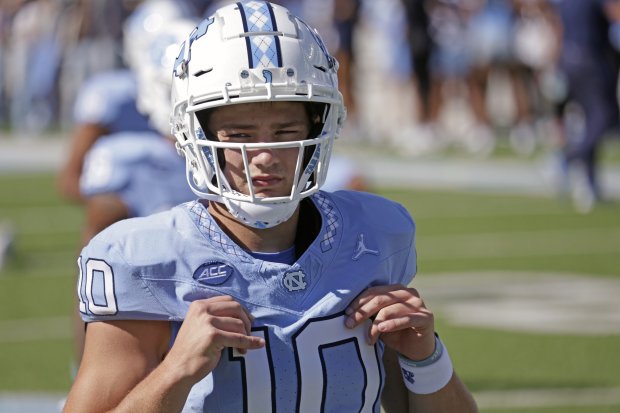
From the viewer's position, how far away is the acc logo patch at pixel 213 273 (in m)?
2.75

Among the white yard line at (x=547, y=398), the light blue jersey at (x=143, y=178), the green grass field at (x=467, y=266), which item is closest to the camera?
the light blue jersey at (x=143, y=178)

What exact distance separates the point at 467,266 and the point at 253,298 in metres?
6.52

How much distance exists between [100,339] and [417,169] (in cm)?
1300

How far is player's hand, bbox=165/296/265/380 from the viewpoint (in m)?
2.60

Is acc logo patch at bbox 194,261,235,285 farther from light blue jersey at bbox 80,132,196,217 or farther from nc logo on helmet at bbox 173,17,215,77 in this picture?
light blue jersey at bbox 80,132,196,217

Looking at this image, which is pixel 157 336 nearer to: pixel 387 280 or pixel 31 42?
pixel 387 280

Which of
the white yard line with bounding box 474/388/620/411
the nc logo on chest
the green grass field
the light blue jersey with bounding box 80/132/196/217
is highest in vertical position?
the nc logo on chest

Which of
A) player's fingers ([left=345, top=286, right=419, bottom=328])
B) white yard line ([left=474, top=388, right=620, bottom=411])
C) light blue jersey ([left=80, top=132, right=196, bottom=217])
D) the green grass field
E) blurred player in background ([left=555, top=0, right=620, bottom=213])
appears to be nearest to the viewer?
player's fingers ([left=345, top=286, right=419, bottom=328])

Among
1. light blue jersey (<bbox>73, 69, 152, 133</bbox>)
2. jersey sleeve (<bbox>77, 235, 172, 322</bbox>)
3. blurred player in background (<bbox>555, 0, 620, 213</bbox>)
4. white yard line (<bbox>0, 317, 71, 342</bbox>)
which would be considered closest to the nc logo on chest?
jersey sleeve (<bbox>77, 235, 172, 322</bbox>)

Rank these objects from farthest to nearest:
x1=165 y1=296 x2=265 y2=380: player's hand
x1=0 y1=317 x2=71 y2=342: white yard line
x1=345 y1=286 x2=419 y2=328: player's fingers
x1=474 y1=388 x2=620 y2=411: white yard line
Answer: x1=0 y1=317 x2=71 y2=342: white yard line
x1=474 y1=388 x2=620 y2=411: white yard line
x1=345 y1=286 x2=419 y2=328: player's fingers
x1=165 y1=296 x2=265 y2=380: player's hand

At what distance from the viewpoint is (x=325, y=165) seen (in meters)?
2.92

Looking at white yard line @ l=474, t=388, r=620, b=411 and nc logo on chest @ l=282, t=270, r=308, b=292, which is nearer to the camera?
nc logo on chest @ l=282, t=270, r=308, b=292

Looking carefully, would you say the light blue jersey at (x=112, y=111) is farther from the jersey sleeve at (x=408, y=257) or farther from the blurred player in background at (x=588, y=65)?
the blurred player in background at (x=588, y=65)

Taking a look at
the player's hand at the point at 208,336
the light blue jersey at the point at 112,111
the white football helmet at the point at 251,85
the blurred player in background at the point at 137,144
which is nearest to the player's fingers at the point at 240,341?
the player's hand at the point at 208,336
